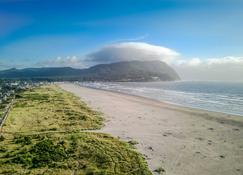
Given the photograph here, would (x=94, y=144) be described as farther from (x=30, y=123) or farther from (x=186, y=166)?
(x=30, y=123)

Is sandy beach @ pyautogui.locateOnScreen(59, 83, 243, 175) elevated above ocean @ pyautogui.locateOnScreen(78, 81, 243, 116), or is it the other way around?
sandy beach @ pyautogui.locateOnScreen(59, 83, 243, 175)

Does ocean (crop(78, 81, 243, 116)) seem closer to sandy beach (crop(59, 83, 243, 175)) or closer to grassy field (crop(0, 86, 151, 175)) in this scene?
sandy beach (crop(59, 83, 243, 175))

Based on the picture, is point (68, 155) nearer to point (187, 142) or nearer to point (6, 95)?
point (187, 142)

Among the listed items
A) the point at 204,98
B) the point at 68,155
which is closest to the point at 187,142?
the point at 68,155

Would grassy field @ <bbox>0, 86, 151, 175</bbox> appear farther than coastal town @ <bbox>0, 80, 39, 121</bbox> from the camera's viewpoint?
No

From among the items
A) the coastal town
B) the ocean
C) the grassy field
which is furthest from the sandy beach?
the coastal town

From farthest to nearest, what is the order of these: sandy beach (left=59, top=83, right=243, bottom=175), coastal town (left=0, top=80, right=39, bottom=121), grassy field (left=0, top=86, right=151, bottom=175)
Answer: coastal town (left=0, top=80, right=39, bottom=121) < sandy beach (left=59, top=83, right=243, bottom=175) < grassy field (left=0, top=86, right=151, bottom=175)

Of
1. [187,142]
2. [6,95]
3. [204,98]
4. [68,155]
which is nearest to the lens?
[68,155]

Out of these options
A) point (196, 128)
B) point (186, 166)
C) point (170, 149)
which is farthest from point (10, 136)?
point (196, 128)

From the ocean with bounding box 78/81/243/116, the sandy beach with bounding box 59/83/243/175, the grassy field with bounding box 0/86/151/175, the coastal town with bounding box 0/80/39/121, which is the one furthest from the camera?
the ocean with bounding box 78/81/243/116

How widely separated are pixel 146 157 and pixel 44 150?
27.9 feet

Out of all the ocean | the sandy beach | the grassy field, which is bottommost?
the ocean

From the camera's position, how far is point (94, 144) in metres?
21.5

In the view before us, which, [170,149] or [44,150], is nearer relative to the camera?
[44,150]
